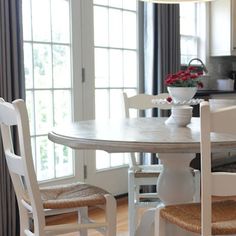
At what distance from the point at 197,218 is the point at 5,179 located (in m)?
1.61

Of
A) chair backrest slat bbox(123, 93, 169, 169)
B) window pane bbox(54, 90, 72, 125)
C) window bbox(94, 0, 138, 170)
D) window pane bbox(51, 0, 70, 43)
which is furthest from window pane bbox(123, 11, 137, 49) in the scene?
chair backrest slat bbox(123, 93, 169, 169)

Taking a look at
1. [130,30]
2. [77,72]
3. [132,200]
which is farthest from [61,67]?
[132,200]

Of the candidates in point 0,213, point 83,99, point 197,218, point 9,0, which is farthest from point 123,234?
point 9,0

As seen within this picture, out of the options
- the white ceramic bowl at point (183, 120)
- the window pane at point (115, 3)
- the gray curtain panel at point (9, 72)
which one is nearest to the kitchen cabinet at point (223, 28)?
the window pane at point (115, 3)

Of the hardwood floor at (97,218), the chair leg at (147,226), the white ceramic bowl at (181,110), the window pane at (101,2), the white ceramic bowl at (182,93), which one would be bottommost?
the hardwood floor at (97,218)

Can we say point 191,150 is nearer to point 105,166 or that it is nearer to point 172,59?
point 105,166

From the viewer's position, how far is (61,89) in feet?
11.4

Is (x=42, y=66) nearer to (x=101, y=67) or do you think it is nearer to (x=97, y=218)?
(x=101, y=67)

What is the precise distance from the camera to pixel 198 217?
161cm

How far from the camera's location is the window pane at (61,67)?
3.42 m

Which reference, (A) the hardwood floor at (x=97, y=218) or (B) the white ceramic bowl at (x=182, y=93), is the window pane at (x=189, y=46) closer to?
(A) the hardwood floor at (x=97, y=218)

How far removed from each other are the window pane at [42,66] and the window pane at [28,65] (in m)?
0.05

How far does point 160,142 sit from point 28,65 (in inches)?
72.7

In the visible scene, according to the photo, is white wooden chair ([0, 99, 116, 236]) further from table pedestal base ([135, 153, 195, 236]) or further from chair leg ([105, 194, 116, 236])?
table pedestal base ([135, 153, 195, 236])
